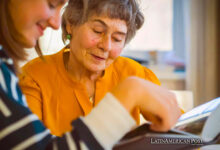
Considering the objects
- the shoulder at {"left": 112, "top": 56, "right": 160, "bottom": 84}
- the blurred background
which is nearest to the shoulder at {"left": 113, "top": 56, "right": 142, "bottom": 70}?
the shoulder at {"left": 112, "top": 56, "right": 160, "bottom": 84}

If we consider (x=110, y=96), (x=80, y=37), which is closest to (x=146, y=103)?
(x=110, y=96)

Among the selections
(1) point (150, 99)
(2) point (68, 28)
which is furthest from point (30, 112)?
(2) point (68, 28)

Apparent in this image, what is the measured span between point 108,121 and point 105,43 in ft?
1.56

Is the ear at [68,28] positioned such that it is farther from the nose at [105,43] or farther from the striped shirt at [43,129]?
the striped shirt at [43,129]

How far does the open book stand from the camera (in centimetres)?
63

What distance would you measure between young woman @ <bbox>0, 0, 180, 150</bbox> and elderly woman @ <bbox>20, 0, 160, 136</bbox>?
35 centimetres

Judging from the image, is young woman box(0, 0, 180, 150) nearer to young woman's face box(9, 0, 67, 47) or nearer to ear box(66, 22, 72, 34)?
young woman's face box(9, 0, 67, 47)

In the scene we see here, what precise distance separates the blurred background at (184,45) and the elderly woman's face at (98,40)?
1056 millimetres

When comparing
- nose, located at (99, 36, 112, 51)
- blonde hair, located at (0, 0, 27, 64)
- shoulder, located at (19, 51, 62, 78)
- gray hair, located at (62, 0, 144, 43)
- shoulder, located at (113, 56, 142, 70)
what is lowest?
shoulder, located at (113, 56, 142, 70)

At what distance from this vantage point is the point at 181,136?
64 centimetres

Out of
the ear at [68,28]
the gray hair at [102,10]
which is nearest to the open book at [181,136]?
the gray hair at [102,10]

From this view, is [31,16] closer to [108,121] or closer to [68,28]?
[108,121]

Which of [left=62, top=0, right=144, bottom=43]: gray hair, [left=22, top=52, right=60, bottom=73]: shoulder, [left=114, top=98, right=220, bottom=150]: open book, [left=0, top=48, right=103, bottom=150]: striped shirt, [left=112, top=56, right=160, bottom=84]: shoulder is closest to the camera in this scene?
[left=0, top=48, right=103, bottom=150]: striped shirt

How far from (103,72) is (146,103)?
1.83 feet
